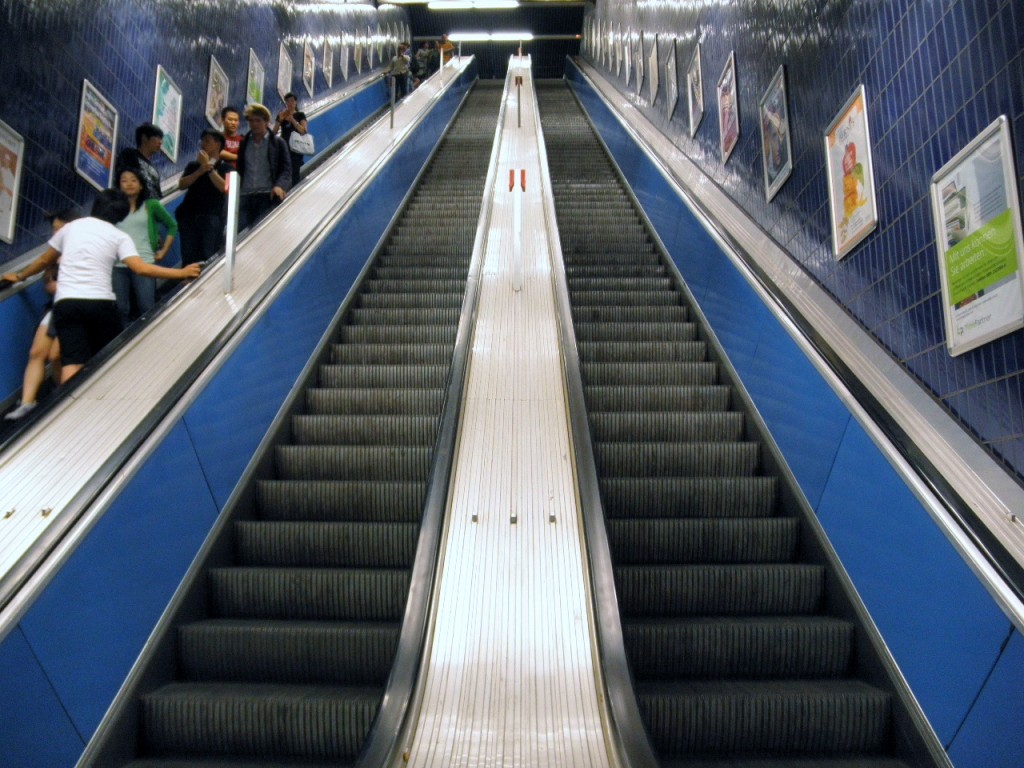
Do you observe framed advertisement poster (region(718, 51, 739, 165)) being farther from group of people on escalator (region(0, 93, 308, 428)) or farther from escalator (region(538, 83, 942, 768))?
group of people on escalator (region(0, 93, 308, 428))

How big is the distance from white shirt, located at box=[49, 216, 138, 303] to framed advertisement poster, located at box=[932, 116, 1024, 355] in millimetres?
3306

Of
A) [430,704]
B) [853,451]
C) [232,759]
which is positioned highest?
[853,451]

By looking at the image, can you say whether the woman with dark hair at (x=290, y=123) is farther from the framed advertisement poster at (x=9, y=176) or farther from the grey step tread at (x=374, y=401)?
the grey step tread at (x=374, y=401)

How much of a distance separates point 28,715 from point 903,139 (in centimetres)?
352

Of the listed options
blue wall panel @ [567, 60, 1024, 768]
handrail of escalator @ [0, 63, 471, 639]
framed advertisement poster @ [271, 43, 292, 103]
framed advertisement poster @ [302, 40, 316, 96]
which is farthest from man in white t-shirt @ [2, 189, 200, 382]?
framed advertisement poster @ [302, 40, 316, 96]

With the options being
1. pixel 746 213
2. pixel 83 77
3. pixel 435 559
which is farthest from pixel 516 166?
pixel 435 559

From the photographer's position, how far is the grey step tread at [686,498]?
3352 millimetres

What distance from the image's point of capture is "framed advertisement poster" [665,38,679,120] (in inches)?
323

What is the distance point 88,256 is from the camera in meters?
3.38

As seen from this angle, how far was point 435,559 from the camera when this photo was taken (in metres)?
2.39

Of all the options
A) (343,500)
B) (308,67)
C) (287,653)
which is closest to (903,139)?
(343,500)

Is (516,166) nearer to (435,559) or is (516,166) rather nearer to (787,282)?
(787,282)

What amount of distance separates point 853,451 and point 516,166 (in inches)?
234

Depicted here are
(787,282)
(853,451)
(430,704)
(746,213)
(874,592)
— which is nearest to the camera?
(430,704)
